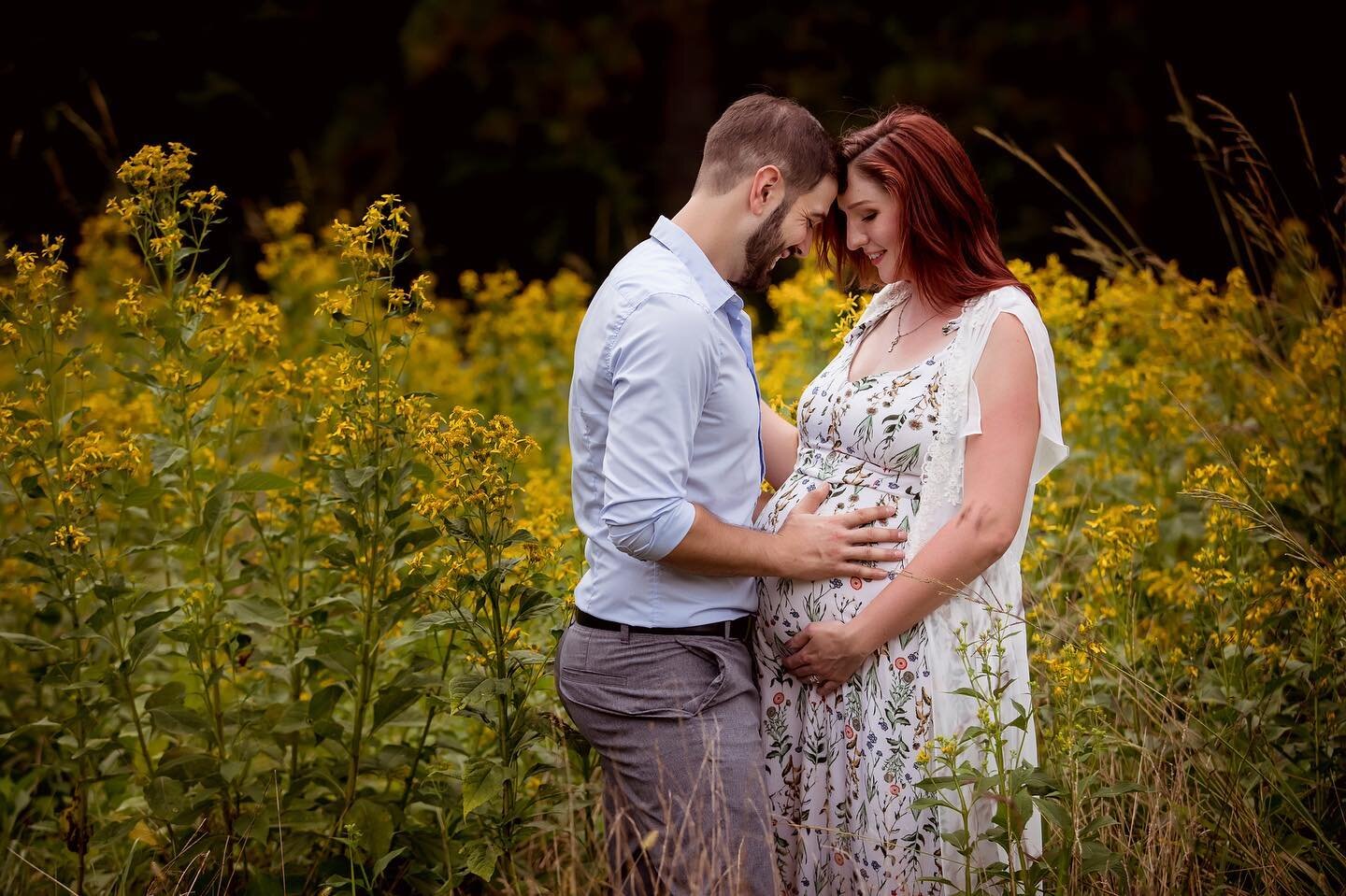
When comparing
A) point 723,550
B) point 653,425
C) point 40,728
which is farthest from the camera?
point 40,728

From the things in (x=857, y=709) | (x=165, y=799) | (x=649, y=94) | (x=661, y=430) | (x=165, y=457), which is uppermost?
(x=649, y=94)

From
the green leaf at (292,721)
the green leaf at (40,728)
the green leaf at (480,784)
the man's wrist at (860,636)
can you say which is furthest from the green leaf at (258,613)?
the man's wrist at (860,636)

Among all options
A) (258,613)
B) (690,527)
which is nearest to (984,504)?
(690,527)

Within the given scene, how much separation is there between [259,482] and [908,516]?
1391 mm

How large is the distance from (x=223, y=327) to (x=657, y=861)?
1.68 meters

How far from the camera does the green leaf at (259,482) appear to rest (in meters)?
2.55

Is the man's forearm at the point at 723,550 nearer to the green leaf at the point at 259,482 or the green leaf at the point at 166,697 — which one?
the green leaf at the point at 259,482

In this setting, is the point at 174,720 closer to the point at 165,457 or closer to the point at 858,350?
the point at 165,457

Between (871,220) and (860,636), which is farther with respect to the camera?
(871,220)

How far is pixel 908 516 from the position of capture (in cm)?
227

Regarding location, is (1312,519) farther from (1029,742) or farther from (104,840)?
(104,840)

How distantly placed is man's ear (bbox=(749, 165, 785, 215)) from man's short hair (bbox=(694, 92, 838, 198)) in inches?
0.5

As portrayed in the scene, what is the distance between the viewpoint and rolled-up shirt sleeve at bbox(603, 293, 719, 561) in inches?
77.0

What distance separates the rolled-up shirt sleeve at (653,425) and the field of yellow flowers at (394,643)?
33 cm
